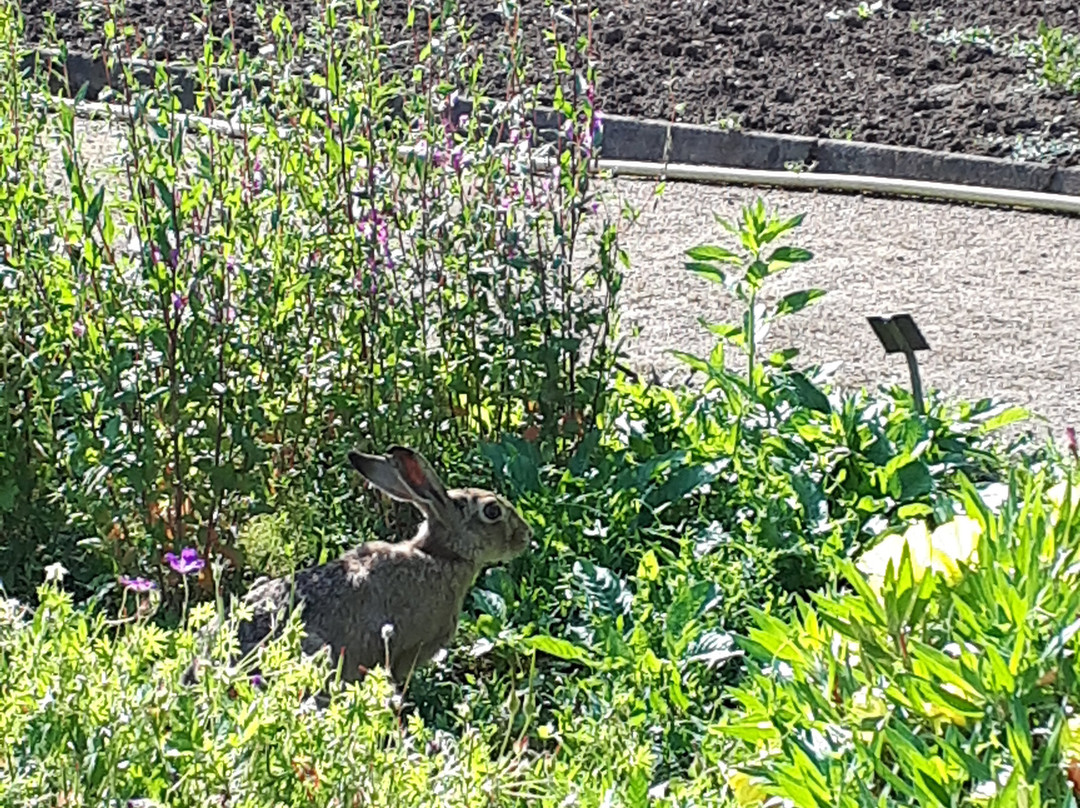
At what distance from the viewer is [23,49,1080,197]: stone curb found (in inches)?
333

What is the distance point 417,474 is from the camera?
3988 millimetres

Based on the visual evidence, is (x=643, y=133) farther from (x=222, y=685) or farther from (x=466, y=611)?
(x=222, y=685)

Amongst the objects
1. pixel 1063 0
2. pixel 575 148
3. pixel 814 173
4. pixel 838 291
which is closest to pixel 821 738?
pixel 575 148

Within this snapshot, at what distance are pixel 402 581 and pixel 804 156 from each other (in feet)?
17.5

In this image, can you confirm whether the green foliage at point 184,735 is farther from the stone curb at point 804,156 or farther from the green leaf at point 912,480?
the stone curb at point 804,156

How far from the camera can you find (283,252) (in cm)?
429

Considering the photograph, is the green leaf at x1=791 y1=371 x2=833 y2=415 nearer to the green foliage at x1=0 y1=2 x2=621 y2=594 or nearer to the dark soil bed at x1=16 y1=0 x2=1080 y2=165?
the green foliage at x1=0 y1=2 x2=621 y2=594

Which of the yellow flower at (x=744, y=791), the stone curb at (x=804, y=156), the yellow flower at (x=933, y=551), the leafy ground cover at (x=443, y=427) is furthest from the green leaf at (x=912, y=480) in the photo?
the stone curb at (x=804, y=156)

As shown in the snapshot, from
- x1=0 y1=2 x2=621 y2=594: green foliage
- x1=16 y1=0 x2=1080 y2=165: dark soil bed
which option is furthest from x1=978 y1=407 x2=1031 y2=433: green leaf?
x1=16 y1=0 x2=1080 y2=165: dark soil bed

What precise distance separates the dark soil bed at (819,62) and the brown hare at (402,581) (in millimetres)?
4707

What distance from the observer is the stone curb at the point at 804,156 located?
845cm

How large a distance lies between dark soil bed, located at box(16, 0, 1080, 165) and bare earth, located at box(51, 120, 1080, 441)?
70cm

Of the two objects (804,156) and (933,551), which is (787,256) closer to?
(933,551)

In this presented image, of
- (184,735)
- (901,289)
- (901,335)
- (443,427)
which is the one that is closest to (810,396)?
(901,335)
